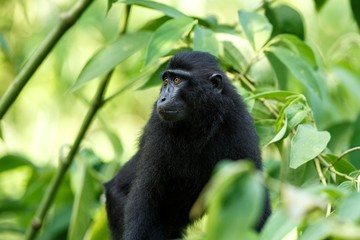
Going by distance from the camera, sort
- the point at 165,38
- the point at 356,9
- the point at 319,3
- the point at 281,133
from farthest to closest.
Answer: the point at 319,3
the point at 356,9
the point at 165,38
the point at 281,133

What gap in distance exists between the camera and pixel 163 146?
4375 millimetres

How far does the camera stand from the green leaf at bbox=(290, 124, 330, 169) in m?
3.36

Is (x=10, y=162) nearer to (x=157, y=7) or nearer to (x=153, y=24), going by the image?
(x=153, y=24)

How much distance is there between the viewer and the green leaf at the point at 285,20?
4977mm

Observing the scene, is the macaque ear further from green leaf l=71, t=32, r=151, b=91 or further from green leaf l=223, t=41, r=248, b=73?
green leaf l=71, t=32, r=151, b=91

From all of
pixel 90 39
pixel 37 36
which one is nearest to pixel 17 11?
pixel 37 36

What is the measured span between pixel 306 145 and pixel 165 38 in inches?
42.9

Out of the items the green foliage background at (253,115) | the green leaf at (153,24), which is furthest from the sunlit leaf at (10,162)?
the green leaf at (153,24)

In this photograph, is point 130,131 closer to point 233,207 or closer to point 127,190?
point 127,190

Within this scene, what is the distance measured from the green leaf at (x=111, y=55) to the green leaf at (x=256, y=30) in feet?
2.08

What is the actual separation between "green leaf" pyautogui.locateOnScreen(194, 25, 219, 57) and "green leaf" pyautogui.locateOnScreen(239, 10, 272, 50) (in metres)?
0.27

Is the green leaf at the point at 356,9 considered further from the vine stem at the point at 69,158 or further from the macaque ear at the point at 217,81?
the vine stem at the point at 69,158

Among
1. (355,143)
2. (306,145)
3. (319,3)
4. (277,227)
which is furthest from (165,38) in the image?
(277,227)

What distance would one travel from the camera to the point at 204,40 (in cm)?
433
